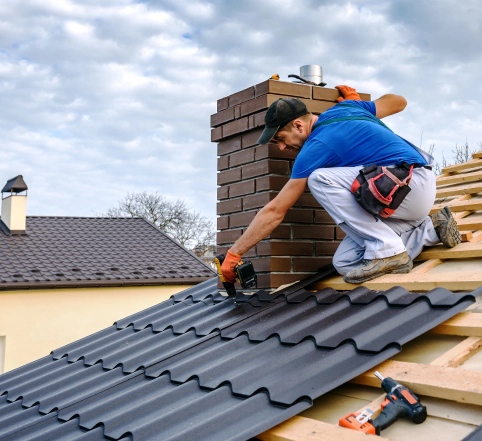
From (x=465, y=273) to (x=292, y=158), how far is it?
172 centimetres

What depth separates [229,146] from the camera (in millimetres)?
4891

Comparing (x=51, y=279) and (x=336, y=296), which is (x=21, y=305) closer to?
(x=51, y=279)

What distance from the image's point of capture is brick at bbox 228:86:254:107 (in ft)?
15.1

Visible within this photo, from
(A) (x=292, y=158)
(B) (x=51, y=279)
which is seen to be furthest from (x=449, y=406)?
(B) (x=51, y=279)

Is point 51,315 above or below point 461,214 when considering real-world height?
below

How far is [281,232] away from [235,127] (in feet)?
3.47

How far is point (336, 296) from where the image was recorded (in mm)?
3488

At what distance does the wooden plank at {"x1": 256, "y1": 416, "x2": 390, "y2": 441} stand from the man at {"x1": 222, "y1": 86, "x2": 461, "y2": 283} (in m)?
1.53

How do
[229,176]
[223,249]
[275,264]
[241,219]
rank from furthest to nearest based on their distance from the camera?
[223,249], [229,176], [241,219], [275,264]

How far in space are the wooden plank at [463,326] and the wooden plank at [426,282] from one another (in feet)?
1.06

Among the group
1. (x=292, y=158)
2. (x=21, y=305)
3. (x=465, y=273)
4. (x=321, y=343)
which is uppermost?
(x=292, y=158)

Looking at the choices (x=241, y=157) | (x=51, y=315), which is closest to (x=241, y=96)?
(x=241, y=157)

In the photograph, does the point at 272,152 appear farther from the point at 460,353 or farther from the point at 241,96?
the point at 460,353

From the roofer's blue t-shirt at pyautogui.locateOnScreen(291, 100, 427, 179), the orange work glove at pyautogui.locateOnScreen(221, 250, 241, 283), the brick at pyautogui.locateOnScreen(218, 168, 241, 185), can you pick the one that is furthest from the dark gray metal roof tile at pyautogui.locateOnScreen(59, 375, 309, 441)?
the brick at pyautogui.locateOnScreen(218, 168, 241, 185)
